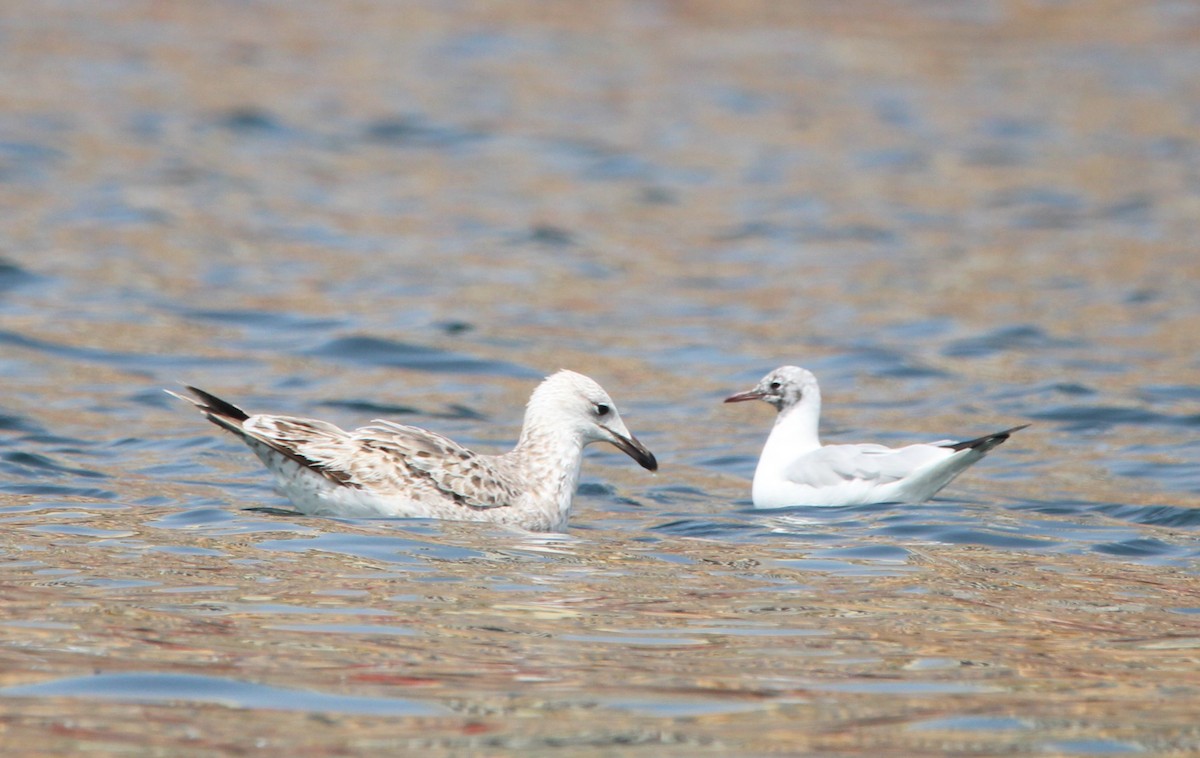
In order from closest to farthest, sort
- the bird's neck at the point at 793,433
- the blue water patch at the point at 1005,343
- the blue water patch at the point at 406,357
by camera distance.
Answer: the bird's neck at the point at 793,433
the blue water patch at the point at 406,357
the blue water patch at the point at 1005,343

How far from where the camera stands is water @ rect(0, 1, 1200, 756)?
21.3ft

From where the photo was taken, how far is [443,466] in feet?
32.9

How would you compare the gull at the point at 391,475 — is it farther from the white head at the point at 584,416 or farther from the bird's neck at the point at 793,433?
the bird's neck at the point at 793,433

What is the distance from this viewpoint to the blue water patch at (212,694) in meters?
6.08

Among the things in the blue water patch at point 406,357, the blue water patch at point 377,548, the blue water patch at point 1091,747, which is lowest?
the blue water patch at point 1091,747

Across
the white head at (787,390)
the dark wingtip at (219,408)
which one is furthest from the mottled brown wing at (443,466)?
the white head at (787,390)

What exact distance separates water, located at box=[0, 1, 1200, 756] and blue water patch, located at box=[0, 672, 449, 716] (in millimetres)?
21

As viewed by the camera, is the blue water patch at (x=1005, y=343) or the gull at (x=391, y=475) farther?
the blue water patch at (x=1005, y=343)

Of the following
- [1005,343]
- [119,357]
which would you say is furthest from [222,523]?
[1005,343]

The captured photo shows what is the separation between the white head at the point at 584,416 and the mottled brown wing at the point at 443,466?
664mm

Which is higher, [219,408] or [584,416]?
[584,416]

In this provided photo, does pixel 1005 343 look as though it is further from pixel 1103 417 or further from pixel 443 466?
pixel 443 466

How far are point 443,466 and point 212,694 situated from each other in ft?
12.8

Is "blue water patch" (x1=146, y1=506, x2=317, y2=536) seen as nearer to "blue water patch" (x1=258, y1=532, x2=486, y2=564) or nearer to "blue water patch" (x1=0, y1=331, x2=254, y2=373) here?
"blue water patch" (x1=258, y1=532, x2=486, y2=564)
